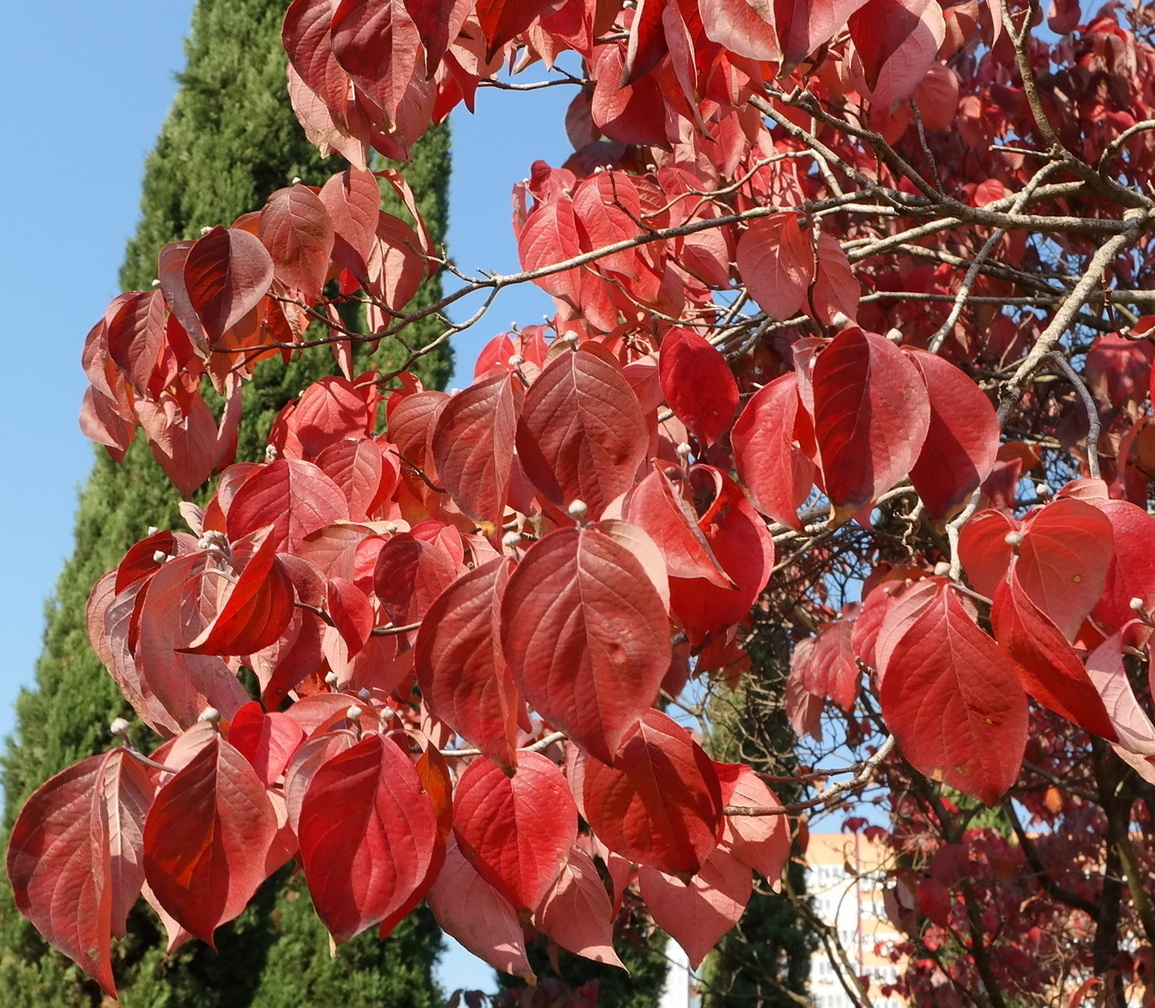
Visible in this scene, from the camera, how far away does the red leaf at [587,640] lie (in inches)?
32.9

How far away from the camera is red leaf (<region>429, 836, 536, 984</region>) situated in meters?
1.14

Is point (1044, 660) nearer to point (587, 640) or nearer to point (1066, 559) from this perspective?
point (1066, 559)

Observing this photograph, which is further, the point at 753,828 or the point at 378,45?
the point at 753,828

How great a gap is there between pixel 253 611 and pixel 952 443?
0.68 m

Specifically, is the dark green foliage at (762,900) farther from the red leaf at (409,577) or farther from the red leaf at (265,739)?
the red leaf at (265,739)

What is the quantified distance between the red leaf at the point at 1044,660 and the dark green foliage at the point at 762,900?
300 centimetres

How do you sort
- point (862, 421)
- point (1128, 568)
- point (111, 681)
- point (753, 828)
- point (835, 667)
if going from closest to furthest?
point (862, 421)
point (1128, 568)
point (753, 828)
point (835, 667)
point (111, 681)

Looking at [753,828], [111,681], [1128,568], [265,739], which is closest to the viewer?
[1128,568]

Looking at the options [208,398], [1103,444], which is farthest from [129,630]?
[208,398]

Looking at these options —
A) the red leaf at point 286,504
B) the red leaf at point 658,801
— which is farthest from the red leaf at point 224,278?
the red leaf at point 658,801

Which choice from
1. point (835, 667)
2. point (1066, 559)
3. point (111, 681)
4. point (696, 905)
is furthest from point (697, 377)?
point (111, 681)

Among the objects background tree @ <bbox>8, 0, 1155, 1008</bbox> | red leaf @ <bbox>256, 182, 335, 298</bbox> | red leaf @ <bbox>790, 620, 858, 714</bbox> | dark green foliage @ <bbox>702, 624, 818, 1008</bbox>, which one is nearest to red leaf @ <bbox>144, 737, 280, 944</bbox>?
background tree @ <bbox>8, 0, 1155, 1008</bbox>

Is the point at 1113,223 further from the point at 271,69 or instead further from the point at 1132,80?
the point at 271,69

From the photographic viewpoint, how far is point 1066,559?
1.00 metres
